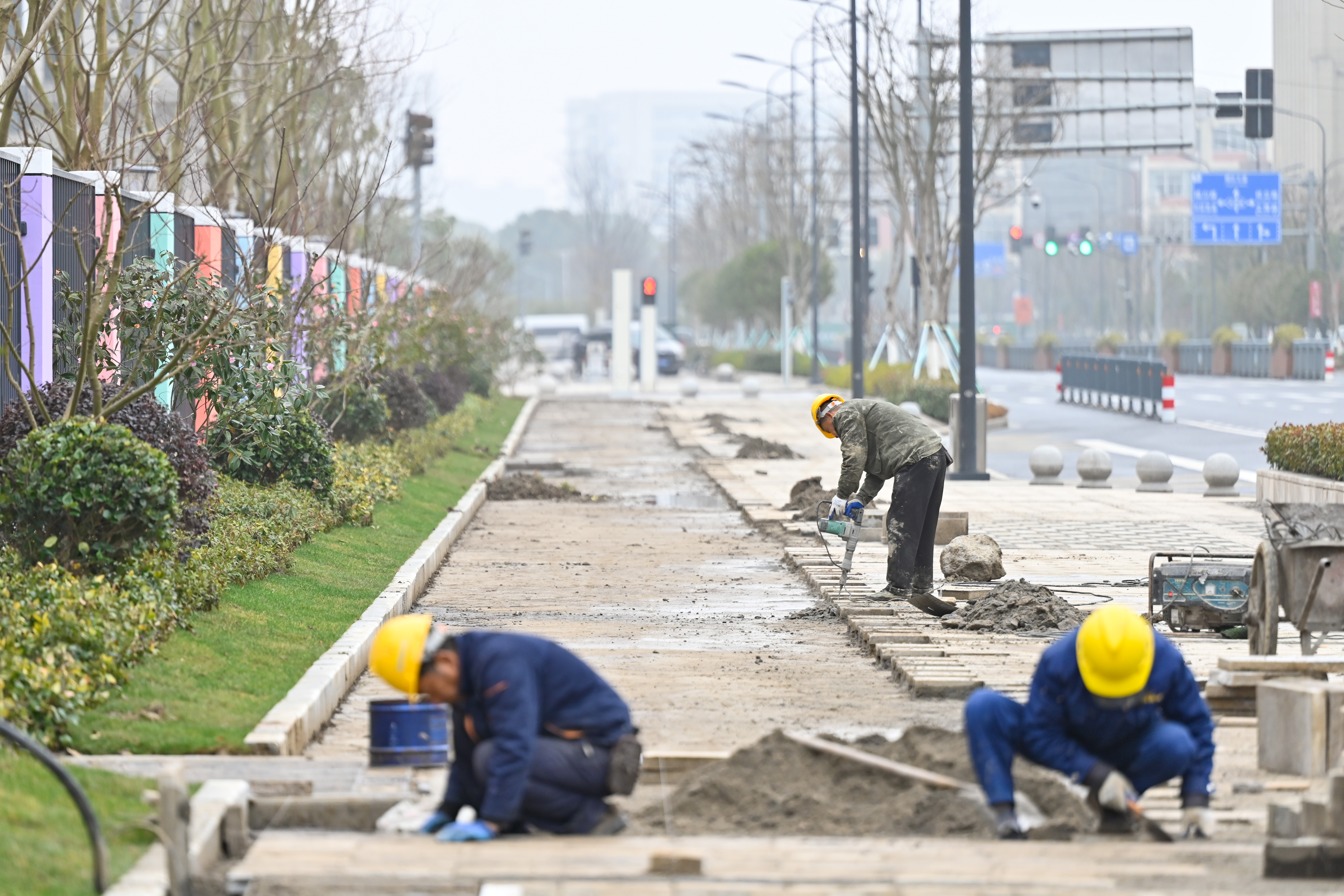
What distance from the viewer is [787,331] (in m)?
61.3

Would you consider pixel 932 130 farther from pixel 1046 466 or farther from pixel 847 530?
pixel 847 530

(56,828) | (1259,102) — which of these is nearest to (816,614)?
(56,828)

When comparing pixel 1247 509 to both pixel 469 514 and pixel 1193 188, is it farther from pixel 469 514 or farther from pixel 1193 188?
pixel 1193 188

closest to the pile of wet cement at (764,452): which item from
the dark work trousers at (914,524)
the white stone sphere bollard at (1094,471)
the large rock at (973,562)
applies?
the white stone sphere bollard at (1094,471)

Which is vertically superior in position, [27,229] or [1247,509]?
[27,229]

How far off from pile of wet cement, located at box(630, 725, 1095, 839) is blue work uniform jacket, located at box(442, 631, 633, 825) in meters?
0.48

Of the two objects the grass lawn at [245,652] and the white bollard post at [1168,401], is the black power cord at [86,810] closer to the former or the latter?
the grass lawn at [245,652]

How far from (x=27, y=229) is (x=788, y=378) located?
48.5 metres

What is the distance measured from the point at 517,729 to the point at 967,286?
62.2 ft

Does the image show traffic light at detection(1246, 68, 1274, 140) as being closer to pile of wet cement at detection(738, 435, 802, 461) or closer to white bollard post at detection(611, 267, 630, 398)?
pile of wet cement at detection(738, 435, 802, 461)

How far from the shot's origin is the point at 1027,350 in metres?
84.7

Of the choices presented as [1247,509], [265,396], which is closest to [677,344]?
[1247,509]

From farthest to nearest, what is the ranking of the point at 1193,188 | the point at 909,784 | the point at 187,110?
the point at 1193,188 → the point at 187,110 → the point at 909,784

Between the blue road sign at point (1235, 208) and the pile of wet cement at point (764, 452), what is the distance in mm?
31154
